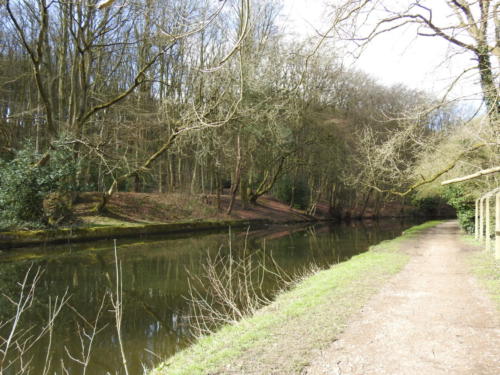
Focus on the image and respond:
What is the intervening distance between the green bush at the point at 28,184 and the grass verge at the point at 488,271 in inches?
584

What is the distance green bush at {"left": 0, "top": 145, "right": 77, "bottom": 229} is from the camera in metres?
15.4

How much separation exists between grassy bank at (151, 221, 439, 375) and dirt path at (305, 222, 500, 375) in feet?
0.70

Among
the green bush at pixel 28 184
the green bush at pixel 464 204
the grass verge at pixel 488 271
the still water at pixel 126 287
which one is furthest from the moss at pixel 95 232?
the grass verge at pixel 488 271

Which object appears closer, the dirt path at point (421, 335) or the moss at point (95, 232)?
the dirt path at point (421, 335)

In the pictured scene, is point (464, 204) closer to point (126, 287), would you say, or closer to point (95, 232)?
point (126, 287)

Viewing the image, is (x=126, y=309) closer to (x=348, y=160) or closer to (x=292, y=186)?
(x=348, y=160)

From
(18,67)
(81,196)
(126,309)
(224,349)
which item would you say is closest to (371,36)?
(224,349)

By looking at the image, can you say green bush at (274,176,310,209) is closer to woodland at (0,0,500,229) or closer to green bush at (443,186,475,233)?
woodland at (0,0,500,229)

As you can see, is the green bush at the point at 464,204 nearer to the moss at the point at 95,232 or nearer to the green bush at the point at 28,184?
the moss at the point at 95,232

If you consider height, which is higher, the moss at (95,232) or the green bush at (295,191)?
the green bush at (295,191)

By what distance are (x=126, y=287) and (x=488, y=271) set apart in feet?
24.4

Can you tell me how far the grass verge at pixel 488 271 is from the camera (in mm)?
6194

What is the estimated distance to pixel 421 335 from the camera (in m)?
4.43

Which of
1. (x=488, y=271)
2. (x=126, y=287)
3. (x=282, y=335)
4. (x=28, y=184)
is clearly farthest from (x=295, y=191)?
(x=282, y=335)
